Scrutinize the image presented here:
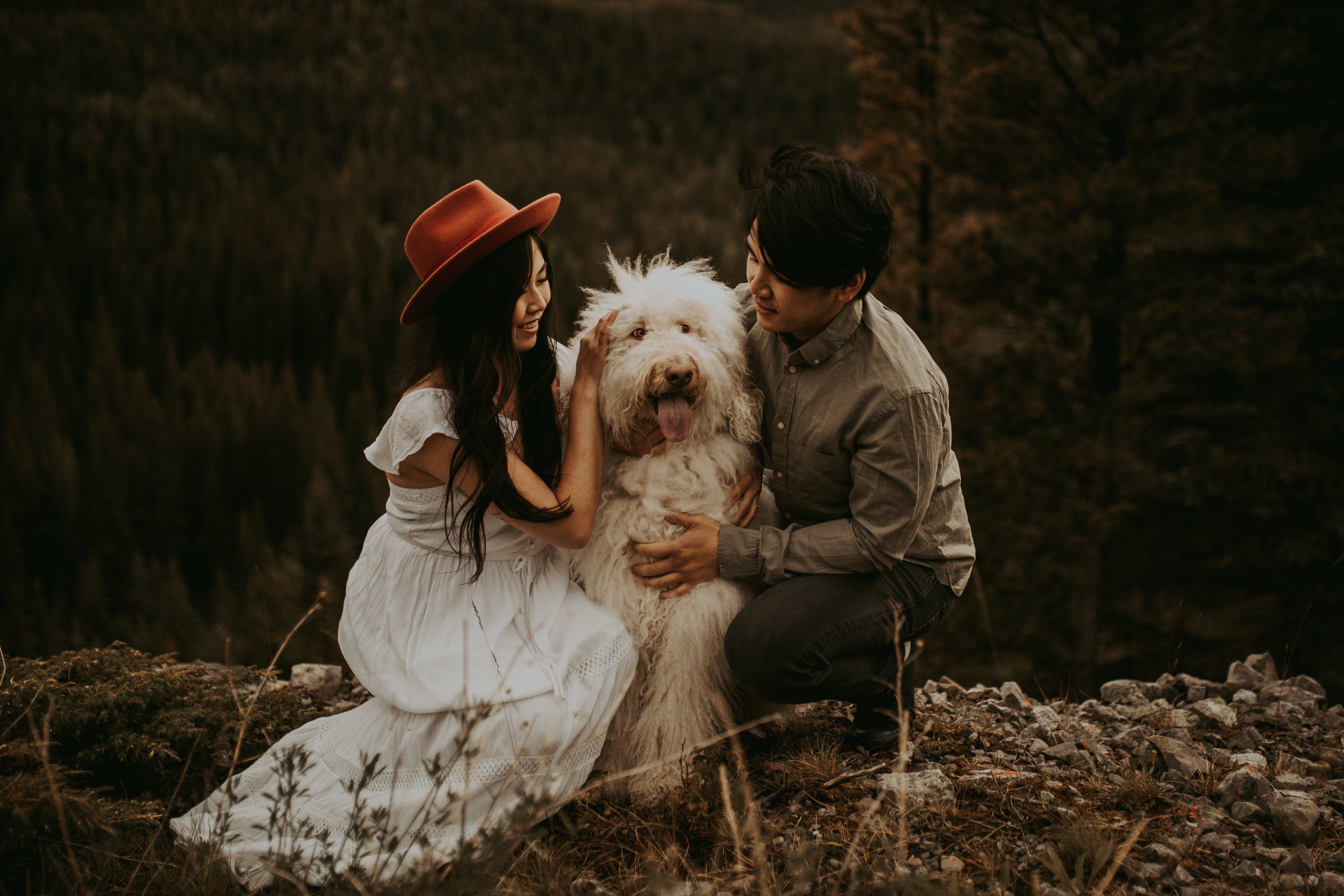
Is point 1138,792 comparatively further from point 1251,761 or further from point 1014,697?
point 1014,697

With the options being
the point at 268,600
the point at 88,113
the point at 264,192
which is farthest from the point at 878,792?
the point at 88,113

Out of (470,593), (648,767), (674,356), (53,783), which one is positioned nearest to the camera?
(53,783)

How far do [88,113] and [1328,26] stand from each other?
2344cm

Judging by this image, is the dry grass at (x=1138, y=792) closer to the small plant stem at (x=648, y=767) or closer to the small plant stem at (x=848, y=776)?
the small plant stem at (x=848, y=776)

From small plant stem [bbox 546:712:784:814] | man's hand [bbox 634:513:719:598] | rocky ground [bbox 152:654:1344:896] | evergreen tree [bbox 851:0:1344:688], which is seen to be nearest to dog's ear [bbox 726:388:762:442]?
man's hand [bbox 634:513:719:598]

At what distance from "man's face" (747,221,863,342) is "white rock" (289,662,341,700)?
103 inches

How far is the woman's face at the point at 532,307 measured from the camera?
2.42m

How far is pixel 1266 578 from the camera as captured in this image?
7082 millimetres

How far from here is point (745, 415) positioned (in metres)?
2.56

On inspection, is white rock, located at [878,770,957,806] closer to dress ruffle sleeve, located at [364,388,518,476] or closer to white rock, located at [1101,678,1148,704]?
white rock, located at [1101,678,1148,704]

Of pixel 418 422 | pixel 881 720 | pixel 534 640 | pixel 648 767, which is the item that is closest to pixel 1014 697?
pixel 881 720

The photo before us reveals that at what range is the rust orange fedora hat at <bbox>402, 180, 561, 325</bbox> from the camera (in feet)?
7.58

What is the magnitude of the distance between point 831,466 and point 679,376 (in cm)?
57

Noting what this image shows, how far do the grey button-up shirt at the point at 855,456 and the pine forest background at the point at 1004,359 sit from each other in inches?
25.2
